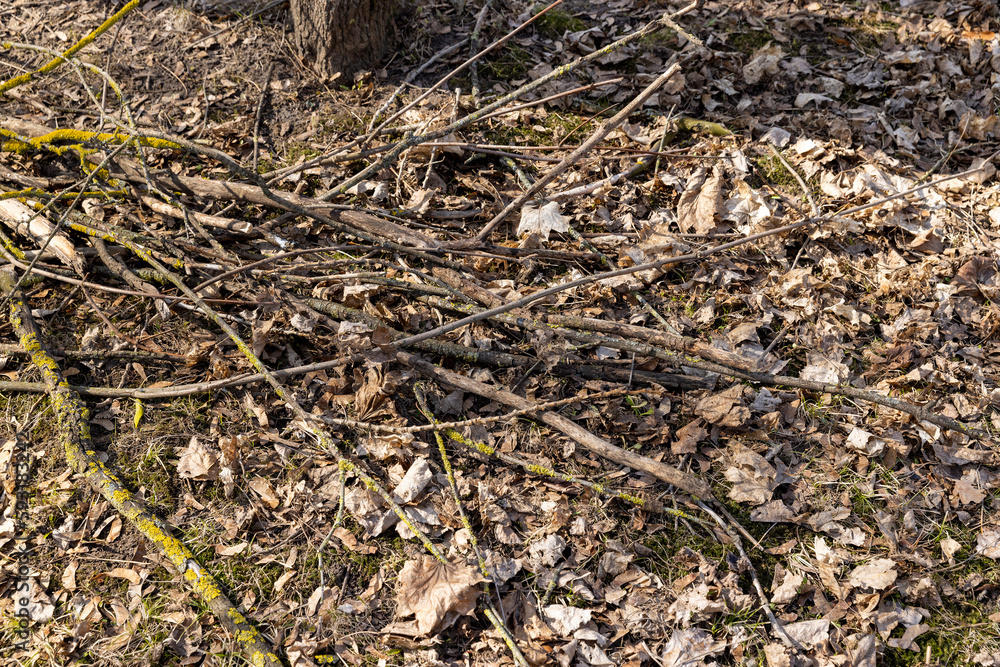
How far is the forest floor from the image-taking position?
2.40 m

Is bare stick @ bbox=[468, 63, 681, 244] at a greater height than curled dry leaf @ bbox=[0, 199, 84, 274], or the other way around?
bare stick @ bbox=[468, 63, 681, 244]

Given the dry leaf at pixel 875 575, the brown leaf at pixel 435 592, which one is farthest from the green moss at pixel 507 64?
the dry leaf at pixel 875 575

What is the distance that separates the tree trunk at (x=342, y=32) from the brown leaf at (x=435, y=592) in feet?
11.4

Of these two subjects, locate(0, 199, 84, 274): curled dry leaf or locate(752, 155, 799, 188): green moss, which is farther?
locate(752, 155, 799, 188): green moss

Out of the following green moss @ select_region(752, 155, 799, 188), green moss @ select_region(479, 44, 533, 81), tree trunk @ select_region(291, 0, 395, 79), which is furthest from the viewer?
green moss @ select_region(479, 44, 533, 81)

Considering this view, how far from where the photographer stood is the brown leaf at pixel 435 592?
91.1 inches

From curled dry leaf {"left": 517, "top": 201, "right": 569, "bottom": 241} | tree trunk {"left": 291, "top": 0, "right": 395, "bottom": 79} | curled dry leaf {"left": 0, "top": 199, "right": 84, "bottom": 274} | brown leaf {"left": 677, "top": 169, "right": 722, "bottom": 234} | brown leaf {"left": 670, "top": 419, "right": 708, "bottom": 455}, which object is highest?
tree trunk {"left": 291, "top": 0, "right": 395, "bottom": 79}

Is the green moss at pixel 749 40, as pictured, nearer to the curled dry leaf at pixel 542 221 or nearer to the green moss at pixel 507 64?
the green moss at pixel 507 64

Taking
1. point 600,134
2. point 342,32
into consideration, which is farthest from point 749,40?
point 342,32

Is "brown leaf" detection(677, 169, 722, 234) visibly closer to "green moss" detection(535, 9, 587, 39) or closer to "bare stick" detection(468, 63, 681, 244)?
"bare stick" detection(468, 63, 681, 244)

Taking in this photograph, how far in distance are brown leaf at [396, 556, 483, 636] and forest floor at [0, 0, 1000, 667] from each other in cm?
1

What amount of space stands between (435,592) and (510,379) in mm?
1052

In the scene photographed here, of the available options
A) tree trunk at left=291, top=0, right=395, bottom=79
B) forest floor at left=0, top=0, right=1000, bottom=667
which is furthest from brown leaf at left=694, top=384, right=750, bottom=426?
tree trunk at left=291, top=0, right=395, bottom=79

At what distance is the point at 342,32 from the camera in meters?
3.99
